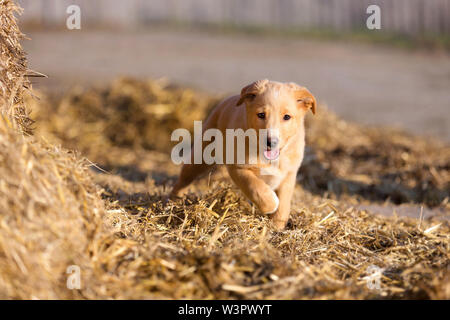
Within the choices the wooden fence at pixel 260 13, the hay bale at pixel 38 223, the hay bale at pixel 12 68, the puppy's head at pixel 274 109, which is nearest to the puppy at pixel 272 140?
Result: the puppy's head at pixel 274 109

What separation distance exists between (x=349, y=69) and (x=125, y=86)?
25.1 ft

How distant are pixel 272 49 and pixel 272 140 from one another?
14.0m

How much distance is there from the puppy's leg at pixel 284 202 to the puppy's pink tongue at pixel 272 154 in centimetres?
38

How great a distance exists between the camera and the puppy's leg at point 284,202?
4336mm

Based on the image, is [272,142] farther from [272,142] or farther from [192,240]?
[192,240]

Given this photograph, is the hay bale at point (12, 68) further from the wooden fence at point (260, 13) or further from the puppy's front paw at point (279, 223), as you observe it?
the wooden fence at point (260, 13)

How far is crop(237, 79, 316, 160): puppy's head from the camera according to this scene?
4.09 m

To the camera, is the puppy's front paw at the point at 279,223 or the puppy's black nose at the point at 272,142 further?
the puppy's front paw at the point at 279,223

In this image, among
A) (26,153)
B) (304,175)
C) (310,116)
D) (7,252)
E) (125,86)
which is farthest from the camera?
(125,86)

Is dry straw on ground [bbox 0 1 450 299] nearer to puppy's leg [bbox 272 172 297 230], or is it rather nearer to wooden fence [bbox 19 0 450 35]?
puppy's leg [bbox 272 172 297 230]

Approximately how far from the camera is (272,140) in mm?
3986

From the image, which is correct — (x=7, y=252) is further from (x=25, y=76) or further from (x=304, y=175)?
(x=304, y=175)

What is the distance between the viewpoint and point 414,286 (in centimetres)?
317
